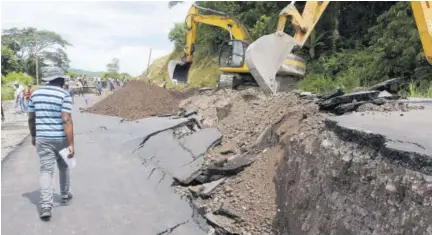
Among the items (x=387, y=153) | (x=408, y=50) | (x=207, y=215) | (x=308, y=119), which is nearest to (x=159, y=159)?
(x=207, y=215)

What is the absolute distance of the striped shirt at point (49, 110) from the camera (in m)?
4.45

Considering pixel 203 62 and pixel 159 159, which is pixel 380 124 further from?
pixel 203 62

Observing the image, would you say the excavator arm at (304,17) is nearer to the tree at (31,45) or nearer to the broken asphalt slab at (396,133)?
the broken asphalt slab at (396,133)

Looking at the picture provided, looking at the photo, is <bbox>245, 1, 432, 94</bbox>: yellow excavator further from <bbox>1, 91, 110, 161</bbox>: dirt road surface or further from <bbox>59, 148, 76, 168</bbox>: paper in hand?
<bbox>59, 148, 76, 168</bbox>: paper in hand

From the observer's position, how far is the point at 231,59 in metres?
13.5

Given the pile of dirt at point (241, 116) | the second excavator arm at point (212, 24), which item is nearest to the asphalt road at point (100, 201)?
the pile of dirt at point (241, 116)

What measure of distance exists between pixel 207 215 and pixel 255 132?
8.84 ft

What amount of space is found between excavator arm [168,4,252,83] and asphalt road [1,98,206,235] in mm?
8545

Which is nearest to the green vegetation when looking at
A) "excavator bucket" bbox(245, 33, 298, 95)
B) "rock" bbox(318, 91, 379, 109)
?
"rock" bbox(318, 91, 379, 109)

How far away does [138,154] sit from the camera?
24.9ft

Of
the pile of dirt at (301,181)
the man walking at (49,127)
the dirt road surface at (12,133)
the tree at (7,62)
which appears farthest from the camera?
the tree at (7,62)

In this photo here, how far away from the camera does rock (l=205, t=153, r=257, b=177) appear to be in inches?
241

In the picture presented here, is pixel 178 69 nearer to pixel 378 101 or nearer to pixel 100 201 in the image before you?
pixel 378 101

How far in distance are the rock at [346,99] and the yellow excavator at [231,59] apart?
13.0 feet
